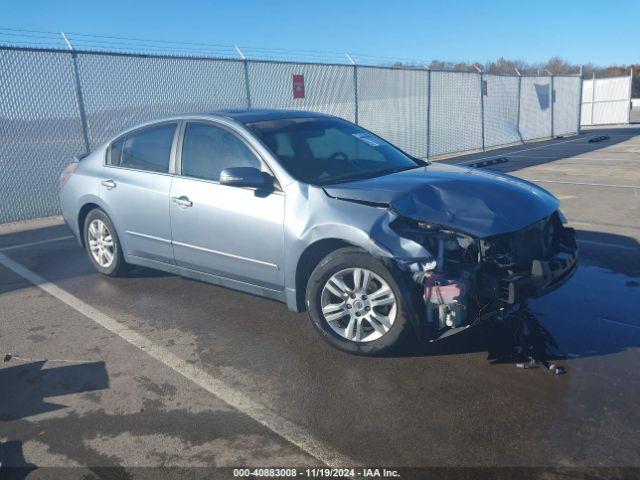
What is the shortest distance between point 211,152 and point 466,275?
94.9 inches

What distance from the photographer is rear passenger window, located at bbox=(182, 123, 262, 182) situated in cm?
468

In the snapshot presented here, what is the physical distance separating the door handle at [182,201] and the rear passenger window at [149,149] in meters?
0.35

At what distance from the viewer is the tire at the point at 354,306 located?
371 centimetres

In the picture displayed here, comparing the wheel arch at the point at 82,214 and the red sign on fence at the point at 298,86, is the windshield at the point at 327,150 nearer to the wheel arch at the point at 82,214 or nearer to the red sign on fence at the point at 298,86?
the wheel arch at the point at 82,214

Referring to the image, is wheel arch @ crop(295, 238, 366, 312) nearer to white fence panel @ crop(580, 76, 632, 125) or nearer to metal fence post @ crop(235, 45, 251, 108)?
metal fence post @ crop(235, 45, 251, 108)

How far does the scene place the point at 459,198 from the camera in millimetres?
3990

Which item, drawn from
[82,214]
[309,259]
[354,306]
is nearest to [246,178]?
[309,259]

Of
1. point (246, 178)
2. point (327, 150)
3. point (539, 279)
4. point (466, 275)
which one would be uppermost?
point (327, 150)

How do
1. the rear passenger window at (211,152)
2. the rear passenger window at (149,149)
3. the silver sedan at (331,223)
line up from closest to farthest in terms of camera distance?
the silver sedan at (331,223) < the rear passenger window at (211,152) < the rear passenger window at (149,149)

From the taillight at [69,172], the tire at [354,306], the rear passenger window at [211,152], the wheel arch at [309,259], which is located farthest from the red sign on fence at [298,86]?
the tire at [354,306]

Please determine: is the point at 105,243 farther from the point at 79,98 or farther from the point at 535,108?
the point at 535,108

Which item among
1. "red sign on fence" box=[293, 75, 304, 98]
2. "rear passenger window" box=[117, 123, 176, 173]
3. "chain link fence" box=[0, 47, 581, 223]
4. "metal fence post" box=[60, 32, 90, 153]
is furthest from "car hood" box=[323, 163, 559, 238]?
"red sign on fence" box=[293, 75, 304, 98]

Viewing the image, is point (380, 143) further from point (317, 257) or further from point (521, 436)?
point (521, 436)

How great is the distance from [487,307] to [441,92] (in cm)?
1429
